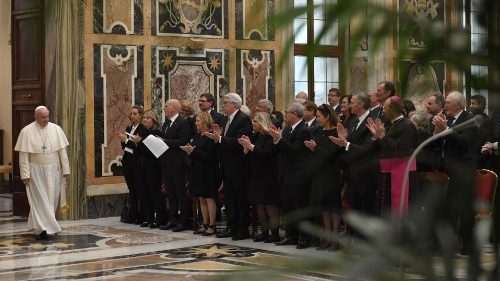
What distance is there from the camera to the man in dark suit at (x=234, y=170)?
12141mm

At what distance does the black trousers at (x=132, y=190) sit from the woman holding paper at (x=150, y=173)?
293 mm

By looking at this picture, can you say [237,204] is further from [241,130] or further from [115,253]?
[115,253]

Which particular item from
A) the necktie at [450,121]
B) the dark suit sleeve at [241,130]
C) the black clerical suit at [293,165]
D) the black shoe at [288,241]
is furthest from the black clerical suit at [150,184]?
the necktie at [450,121]

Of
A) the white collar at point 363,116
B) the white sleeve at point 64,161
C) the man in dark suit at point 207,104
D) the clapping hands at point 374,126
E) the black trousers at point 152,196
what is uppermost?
the man in dark suit at point 207,104

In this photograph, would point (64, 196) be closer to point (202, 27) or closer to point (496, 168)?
point (202, 27)

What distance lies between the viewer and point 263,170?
38.6 feet

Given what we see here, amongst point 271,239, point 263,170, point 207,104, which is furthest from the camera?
point 207,104

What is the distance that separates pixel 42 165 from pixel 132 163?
1.73m

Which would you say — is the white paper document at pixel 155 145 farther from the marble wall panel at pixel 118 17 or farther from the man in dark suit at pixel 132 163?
the marble wall panel at pixel 118 17

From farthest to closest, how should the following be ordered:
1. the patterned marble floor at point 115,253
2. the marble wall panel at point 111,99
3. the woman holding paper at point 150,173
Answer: the marble wall panel at point 111,99 < the woman holding paper at point 150,173 < the patterned marble floor at point 115,253

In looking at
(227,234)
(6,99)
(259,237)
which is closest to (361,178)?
(259,237)

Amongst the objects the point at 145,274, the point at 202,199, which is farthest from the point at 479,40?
the point at 202,199

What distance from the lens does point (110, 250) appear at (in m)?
11.4

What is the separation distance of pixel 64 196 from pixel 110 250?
8.22ft
